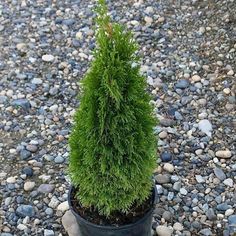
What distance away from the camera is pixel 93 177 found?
3051 mm

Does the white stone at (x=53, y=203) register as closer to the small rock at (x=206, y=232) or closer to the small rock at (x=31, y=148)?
the small rock at (x=31, y=148)

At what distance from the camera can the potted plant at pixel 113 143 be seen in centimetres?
281

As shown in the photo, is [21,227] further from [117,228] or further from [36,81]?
[36,81]

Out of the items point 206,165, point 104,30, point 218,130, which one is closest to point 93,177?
point 104,30

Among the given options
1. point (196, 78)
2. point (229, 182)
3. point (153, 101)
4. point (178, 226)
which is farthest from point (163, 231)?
point (196, 78)

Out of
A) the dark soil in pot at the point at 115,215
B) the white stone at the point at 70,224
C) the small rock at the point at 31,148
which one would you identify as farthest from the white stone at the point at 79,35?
the dark soil in pot at the point at 115,215

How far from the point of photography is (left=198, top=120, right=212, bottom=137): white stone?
14.6 ft

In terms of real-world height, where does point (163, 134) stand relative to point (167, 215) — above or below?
above

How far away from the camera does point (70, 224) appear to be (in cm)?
376

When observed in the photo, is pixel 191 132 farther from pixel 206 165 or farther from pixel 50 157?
pixel 50 157

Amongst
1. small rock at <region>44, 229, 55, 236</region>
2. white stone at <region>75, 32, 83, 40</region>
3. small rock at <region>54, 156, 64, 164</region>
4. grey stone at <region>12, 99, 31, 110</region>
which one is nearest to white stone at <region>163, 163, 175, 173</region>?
small rock at <region>54, 156, 64, 164</region>

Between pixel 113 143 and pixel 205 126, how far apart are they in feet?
5.54

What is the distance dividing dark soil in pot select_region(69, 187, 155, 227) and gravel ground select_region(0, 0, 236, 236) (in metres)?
0.46

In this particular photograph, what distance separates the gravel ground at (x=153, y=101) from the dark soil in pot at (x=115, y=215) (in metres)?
0.46
